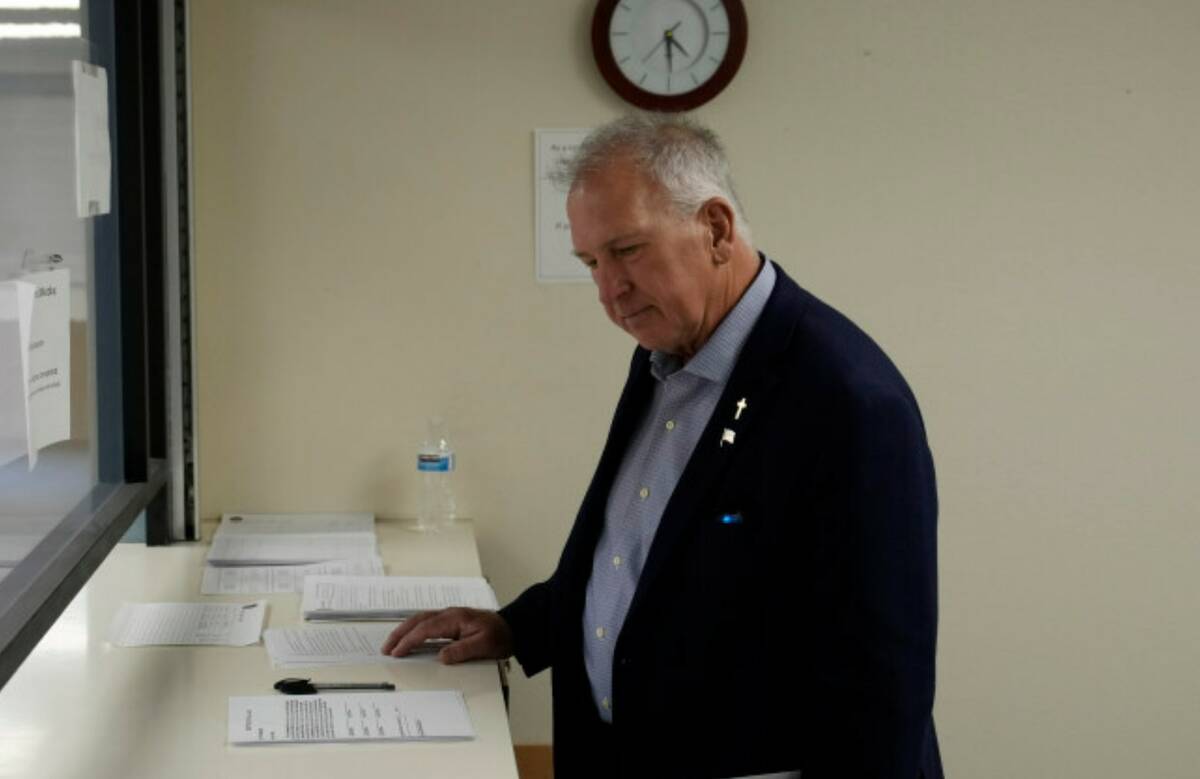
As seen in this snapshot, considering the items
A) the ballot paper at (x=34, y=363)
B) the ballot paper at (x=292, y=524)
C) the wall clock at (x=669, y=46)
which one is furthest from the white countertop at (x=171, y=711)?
the wall clock at (x=669, y=46)

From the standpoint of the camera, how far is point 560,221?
346 centimetres

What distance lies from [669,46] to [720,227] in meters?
1.42

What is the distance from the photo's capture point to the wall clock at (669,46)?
3.39 meters

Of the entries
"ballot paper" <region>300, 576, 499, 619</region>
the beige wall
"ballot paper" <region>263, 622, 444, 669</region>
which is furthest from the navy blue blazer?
the beige wall

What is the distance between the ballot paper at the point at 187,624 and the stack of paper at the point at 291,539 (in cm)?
31

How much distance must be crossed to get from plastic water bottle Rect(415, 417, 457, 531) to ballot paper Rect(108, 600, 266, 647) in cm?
72

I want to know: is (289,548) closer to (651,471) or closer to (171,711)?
(171,711)

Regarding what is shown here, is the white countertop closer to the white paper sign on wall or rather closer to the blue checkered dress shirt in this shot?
the blue checkered dress shirt

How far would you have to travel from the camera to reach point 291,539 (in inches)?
128

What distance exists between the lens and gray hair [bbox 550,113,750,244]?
2.07m

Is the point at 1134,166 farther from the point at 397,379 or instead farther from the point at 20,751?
the point at 20,751

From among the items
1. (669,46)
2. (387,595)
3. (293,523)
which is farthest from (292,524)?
(669,46)

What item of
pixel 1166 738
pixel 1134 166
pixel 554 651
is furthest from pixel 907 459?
pixel 1166 738

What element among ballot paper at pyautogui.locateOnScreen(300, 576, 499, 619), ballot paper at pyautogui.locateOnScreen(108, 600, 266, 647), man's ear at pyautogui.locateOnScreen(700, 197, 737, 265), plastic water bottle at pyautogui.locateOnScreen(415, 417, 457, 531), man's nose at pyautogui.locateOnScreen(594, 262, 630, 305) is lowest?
ballot paper at pyautogui.locateOnScreen(108, 600, 266, 647)
